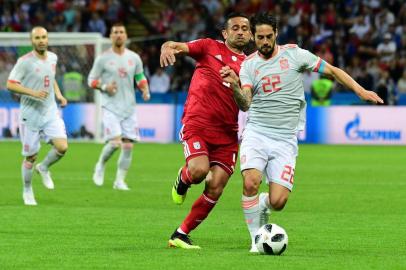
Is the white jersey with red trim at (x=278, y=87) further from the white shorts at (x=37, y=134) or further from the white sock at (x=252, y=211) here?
the white shorts at (x=37, y=134)

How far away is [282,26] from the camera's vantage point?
1298 inches

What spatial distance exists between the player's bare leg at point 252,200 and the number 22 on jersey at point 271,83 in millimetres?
764

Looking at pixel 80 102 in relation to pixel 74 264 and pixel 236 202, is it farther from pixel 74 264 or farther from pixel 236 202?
pixel 74 264

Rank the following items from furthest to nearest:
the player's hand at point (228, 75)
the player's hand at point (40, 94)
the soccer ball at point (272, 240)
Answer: the player's hand at point (40, 94) → the soccer ball at point (272, 240) → the player's hand at point (228, 75)

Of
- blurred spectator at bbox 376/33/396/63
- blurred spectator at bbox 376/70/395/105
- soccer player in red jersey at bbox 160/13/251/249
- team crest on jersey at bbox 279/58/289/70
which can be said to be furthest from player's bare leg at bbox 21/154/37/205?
blurred spectator at bbox 376/33/396/63

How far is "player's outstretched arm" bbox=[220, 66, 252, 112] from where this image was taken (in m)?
9.54

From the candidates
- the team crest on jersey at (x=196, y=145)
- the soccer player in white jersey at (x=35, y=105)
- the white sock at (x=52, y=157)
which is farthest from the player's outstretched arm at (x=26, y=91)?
the team crest on jersey at (x=196, y=145)

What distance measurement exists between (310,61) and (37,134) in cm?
606

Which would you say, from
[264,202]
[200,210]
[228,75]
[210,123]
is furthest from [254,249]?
[228,75]

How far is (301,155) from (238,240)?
47.8 feet

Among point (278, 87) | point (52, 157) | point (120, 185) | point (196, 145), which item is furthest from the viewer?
point (120, 185)

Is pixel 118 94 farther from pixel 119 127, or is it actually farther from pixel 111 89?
pixel 119 127

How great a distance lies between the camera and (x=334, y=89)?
31.5 meters

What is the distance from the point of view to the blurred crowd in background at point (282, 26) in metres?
31.2
